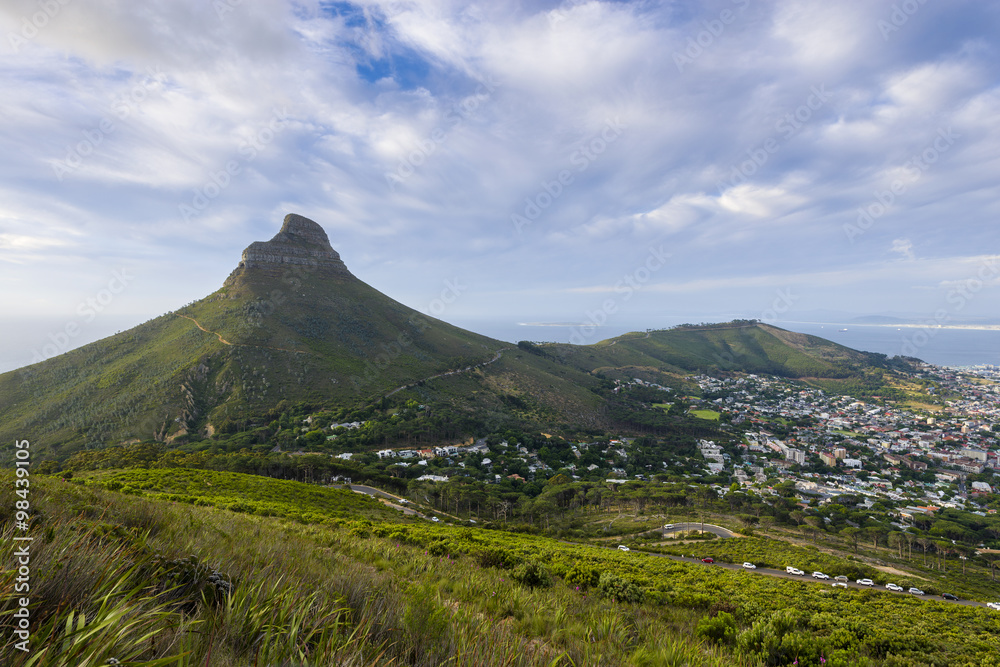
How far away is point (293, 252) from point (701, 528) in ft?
283

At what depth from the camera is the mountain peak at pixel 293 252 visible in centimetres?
7519

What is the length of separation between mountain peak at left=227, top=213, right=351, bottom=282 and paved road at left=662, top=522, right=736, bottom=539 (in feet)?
261

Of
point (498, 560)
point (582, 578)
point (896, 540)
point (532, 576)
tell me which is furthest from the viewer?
point (896, 540)

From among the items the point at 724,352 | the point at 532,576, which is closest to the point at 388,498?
the point at 532,576

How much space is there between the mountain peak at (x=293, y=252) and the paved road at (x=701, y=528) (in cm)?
7940

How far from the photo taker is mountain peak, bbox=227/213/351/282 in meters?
75.2

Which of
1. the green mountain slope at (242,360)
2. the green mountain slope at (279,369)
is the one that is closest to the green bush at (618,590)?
the green mountain slope at (279,369)

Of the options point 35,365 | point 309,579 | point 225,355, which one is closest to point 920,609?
point 309,579

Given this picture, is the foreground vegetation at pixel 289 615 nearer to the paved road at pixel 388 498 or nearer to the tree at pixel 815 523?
the paved road at pixel 388 498

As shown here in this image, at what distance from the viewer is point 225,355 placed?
167 feet

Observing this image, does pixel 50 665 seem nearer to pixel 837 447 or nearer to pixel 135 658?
pixel 135 658

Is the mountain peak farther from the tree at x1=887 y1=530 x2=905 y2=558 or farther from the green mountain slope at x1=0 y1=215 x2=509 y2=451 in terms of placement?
the tree at x1=887 y1=530 x2=905 y2=558

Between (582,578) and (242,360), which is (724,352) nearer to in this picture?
(242,360)

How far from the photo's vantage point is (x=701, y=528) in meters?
28.2
